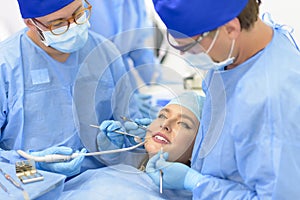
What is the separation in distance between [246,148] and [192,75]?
0.34m

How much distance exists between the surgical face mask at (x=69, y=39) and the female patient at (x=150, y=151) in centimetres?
36

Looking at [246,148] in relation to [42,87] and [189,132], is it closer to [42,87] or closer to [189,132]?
[189,132]

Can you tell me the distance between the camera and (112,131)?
67.3 inches

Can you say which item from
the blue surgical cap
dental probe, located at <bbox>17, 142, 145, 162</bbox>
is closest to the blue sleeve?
dental probe, located at <bbox>17, 142, 145, 162</bbox>

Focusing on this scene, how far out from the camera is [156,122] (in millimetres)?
1706

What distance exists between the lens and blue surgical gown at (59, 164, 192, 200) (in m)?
1.61

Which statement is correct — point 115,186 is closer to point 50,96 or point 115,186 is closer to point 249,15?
point 50,96

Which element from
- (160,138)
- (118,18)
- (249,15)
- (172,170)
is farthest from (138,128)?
(118,18)

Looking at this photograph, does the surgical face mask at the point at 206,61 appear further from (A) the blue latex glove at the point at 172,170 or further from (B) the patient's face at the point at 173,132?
(A) the blue latex glove at the point at 172,170

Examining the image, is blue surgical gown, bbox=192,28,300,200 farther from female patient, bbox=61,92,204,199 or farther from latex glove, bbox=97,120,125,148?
latex glove, bbox=97,120,125,148

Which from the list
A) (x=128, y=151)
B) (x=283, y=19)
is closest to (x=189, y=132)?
(x=128, y=151)

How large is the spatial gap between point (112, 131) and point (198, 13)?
704 millimetres

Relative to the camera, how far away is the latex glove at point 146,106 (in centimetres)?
172

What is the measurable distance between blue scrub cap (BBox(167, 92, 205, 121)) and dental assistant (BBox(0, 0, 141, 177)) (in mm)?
252
